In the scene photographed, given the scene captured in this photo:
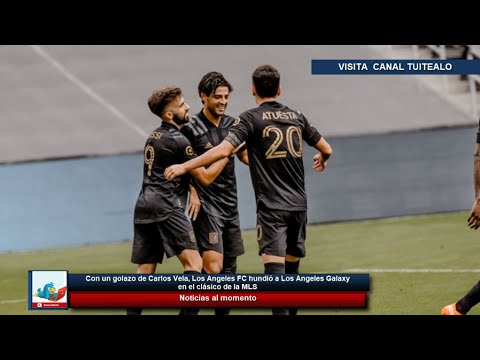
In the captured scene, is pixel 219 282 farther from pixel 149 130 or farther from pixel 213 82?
pixel 149 130

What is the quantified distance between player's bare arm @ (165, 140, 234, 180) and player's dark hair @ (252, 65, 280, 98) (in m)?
0.56

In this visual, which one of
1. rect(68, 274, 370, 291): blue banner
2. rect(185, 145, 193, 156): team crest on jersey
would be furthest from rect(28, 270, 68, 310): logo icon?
rect(185, 145, 193, 156): team crest on jersey

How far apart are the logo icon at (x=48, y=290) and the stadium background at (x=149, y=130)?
22.8 feet

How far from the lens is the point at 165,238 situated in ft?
31.7

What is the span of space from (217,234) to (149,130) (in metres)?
9.18

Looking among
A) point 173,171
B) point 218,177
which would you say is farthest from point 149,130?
point 173,171

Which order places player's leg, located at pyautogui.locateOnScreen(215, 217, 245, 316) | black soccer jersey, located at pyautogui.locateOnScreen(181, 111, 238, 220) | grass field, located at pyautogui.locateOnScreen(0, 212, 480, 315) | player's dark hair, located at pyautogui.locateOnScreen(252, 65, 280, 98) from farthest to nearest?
grass field, located at pyautogui.locateOnScreen(0, 212, 480, 315), player's leg, located at pyautogui.locateOnScreen(215, 217, 245, 316), black soccer jersey, located at pyautogui.locateOnScreen(181, 111, 238, 220), player's dark hair, located at pyautogui.locateOnScreen(252, 65, 280, 98)

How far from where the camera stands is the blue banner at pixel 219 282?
9.13 meters

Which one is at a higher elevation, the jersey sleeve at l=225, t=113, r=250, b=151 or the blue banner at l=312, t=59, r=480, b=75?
the blue banner at l=312, t=59, r=480, b=75

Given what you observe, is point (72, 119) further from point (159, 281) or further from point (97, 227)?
point (159, 281)

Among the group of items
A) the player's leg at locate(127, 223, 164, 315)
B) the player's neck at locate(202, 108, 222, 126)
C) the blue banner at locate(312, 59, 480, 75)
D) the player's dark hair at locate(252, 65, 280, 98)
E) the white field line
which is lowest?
the player's leg at locate(127, 223, 164, 315)

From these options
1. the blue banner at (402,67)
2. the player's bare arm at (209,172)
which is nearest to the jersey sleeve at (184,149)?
the player's bare arm at (209,172)

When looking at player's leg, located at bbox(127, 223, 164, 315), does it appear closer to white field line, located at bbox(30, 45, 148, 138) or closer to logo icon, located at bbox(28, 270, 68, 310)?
logo icon, located at bbox(28, 270, 68, 310)

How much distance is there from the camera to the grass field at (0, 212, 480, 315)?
37.6 ft
